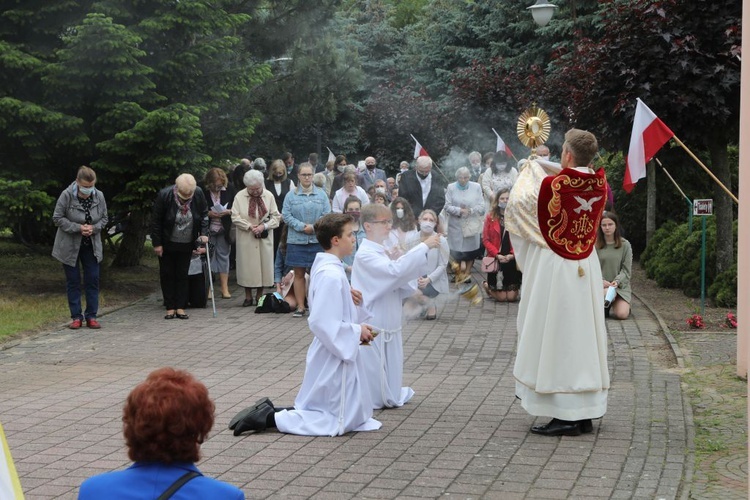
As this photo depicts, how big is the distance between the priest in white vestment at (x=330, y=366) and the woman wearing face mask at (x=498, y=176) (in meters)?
10.7

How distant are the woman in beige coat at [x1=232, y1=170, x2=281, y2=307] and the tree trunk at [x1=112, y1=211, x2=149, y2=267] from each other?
3517 millimetres

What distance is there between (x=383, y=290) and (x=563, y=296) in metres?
1.54

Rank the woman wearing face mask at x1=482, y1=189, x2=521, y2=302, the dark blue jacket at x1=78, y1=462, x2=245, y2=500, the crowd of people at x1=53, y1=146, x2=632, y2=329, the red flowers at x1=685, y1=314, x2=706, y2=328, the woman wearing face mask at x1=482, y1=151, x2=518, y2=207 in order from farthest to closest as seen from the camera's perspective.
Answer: the woman wearing face mask at x1=482, y1=151, x2=518, y2=207, the woman wearing face mask at x1=482, y1=189, x2=521, y2=302, the crowd of people at x1=53, y1=146, x2=632, y2=329, the red flowers at x1=685, y1=314, x2=706, y2=328, the dark blue jacket at x1=78, y1=462, x2=245, y2=500

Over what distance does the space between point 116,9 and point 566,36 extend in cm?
2158

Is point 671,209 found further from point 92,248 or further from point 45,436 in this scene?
point 45,436

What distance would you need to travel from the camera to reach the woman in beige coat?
1573 centimetres

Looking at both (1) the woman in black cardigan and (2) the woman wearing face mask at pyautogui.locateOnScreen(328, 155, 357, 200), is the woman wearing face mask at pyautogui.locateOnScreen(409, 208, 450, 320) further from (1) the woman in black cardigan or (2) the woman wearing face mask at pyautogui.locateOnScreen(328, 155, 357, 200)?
(2) the woman wearing face mask at pyautogui.locateOnScreen(328, 155, 357, 200)

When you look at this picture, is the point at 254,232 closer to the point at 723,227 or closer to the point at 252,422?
the point at 723,227

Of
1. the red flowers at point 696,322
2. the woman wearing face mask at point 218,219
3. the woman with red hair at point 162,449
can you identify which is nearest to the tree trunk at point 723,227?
the red flowers at point 696,322

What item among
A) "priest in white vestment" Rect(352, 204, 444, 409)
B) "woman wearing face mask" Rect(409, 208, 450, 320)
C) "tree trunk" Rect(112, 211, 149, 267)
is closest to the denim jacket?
"woman wearing face mask" Rect(409, 208, 450, 320)

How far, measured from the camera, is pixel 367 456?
7488 millimetres

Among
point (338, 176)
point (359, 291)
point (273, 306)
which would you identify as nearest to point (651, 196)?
point (338, 176)

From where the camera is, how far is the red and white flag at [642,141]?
11.1 m

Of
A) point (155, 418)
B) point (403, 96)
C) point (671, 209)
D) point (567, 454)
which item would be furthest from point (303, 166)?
point (403, 96)
